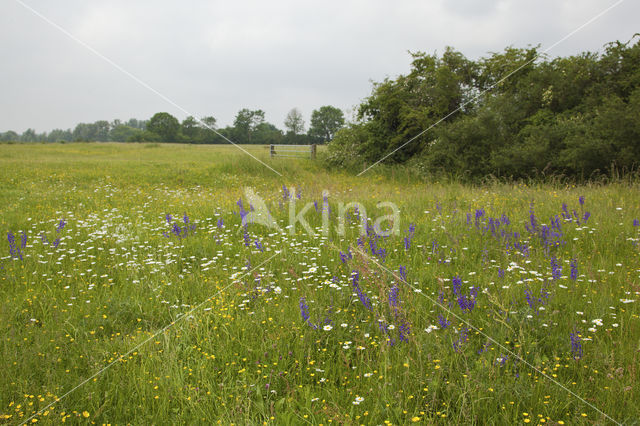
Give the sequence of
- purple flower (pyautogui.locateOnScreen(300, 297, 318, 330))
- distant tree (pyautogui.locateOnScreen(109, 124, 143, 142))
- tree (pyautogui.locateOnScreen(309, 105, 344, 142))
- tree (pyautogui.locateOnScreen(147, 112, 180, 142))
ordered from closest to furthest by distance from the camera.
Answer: purple flower (pyautogui.locateOnScreen(300, 297, 318, 330)), tree (pyautogui.locateOnScreen(309, 105, 344, 142)), tree (pyautogui.locateOnScreen(147, 112, 180, 142)), distant tree (pyautogui.locateOnScreen(109, 124, 143, 142))

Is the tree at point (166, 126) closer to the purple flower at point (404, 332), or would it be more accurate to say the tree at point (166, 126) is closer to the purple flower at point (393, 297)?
the purple flower at point (393, 297)

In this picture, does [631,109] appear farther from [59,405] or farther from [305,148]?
[305,148]

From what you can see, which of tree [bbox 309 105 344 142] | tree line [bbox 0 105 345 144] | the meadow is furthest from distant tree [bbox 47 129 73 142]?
the meadow

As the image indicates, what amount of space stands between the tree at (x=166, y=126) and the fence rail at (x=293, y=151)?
31318 millimetres

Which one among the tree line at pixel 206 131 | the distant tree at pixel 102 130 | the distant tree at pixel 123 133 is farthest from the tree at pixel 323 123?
the distant tree at pixel 123 133

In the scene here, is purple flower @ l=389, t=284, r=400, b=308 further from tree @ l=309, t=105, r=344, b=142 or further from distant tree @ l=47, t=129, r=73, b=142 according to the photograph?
distant tree @ l=47, t=129, r=73, b=142

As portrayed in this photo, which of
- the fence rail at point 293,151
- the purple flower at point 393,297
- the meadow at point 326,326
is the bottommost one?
the meadow at point 326,326

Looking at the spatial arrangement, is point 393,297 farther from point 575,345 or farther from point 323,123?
point 323,123

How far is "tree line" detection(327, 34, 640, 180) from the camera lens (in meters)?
11.6

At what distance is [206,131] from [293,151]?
1638cm

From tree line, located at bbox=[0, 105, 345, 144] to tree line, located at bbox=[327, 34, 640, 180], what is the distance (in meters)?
4.82

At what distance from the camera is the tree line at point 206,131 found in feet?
59.6

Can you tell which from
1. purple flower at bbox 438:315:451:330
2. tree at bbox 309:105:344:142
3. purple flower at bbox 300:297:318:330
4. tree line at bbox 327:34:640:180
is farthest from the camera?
tree at bbox 309:105:344:142

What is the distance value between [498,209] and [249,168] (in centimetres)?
1359
